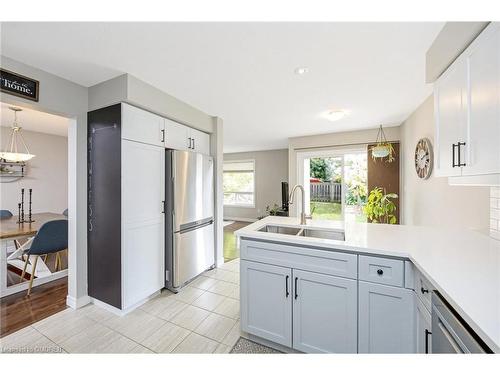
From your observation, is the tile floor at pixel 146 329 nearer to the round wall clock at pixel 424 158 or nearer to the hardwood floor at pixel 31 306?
the hardwood floor at pixel 31 306

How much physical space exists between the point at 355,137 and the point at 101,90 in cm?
420

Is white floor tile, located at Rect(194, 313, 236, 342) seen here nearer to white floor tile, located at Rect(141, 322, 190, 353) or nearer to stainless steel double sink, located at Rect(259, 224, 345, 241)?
white floor tile, located at Rect(141, 322, 190, 353)

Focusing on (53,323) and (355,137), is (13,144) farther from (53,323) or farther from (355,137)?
(355,137)

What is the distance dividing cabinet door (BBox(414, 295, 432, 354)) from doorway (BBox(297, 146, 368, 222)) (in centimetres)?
307

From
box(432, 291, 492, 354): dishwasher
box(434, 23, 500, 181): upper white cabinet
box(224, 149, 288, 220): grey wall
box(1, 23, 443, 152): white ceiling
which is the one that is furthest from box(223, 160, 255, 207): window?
box(432, 291, 492, 354): dishwasher

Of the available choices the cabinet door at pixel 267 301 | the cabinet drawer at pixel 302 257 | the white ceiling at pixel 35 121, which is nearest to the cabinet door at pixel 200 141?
the cabinet drawer at pixel 302 257

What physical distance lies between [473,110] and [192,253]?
2.80m

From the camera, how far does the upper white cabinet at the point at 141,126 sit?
2.05 meters

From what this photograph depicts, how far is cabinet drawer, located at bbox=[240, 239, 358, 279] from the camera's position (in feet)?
4.48

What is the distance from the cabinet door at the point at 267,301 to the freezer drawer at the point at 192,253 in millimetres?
1145

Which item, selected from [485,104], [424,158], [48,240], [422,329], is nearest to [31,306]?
[48,240]

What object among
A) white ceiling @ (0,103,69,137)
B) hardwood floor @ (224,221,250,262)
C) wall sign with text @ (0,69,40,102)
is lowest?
hardwood floor @ (224,221,250,262)

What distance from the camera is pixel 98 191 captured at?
2170 millimetres

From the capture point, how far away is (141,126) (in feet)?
7.22
